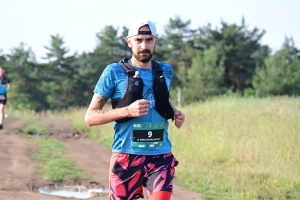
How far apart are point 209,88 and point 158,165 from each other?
153 ft

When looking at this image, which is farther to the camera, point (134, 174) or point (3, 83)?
point (3, 83)

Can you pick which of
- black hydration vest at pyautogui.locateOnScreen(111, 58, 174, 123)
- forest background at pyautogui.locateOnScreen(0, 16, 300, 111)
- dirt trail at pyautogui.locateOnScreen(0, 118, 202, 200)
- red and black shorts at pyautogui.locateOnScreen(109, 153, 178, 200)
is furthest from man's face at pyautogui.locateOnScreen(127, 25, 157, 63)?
forest background at pyautogui.locateOnScreen(0, 16, 300, 111)

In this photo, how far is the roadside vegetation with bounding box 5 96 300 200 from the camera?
816cm

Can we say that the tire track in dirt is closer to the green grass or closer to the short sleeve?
the green grass

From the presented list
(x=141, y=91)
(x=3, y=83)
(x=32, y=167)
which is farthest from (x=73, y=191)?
(x=3, y=83)

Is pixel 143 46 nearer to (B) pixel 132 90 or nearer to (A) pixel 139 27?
(A) pixel 139 27

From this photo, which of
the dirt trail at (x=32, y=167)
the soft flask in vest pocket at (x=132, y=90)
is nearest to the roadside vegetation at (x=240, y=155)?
the dirt trail at (x=32, y=167)

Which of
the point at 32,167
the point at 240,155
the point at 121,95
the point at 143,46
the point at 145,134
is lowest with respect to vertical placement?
the point at 32,167

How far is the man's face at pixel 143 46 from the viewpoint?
4.24 metres

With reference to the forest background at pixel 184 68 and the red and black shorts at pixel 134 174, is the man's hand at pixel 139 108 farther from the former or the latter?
the forest background at pixel 184 68

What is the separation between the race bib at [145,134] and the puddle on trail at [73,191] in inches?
157

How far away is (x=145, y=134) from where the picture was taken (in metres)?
4.21

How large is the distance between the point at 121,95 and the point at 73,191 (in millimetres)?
4708

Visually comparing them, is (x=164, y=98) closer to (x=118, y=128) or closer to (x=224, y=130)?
(x=118, y=128)
